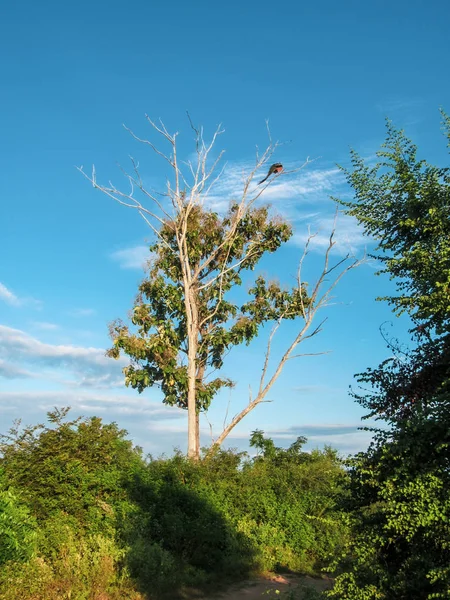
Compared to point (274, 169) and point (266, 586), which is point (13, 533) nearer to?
point (266, 586)

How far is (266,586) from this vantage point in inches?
532

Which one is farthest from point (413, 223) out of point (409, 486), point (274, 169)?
point (274, 169)

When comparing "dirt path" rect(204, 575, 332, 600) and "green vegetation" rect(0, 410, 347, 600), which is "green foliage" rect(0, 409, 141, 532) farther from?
"dirt path" rect(204, 575, 332, 600)

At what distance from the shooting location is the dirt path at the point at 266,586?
40.9ft

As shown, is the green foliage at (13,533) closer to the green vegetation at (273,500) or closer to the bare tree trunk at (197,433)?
the green vegetation at (273,500)

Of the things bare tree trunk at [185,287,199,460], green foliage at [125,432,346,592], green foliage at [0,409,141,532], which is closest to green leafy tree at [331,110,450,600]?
green foliage at [125,432,346,592]

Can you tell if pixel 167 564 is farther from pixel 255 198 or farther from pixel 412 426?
pixel 255 198

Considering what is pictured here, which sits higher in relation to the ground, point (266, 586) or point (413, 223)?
point (413, 223)

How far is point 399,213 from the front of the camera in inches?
499

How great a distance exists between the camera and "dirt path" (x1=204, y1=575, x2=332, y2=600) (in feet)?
40.9

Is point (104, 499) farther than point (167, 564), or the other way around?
point (104, 499)

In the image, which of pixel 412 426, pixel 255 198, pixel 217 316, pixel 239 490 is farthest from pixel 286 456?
pixel 412 426

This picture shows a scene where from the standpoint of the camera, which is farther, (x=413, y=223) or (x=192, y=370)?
(x=192, y=370)

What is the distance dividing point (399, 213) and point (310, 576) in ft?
31.3
